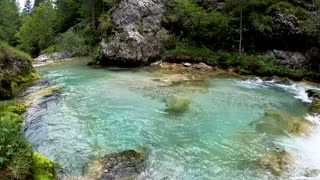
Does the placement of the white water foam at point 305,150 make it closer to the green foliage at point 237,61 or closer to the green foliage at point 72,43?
the green foliage at point 237,61

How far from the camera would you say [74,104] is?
14.7m

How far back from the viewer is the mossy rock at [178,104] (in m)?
14.2

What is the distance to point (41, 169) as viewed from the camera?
26.0 ft

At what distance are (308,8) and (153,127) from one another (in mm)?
21731

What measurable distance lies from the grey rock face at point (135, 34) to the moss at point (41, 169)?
19063 mm

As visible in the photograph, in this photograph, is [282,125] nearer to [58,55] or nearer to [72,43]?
[72,43]

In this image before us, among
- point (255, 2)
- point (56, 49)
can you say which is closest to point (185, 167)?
point (255, 2)

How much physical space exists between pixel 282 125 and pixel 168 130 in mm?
4635

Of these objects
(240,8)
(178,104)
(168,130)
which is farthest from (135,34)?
(168,130)

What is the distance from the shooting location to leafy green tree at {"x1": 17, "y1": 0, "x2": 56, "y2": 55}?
43344 millimetres

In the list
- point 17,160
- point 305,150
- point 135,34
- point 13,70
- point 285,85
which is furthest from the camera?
point 135,34

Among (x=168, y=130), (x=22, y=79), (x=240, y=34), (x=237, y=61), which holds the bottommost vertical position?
(x=168, y=130)

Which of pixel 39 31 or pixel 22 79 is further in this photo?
pixel 39 31

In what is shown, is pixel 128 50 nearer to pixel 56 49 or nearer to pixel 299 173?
pixel 56 49
